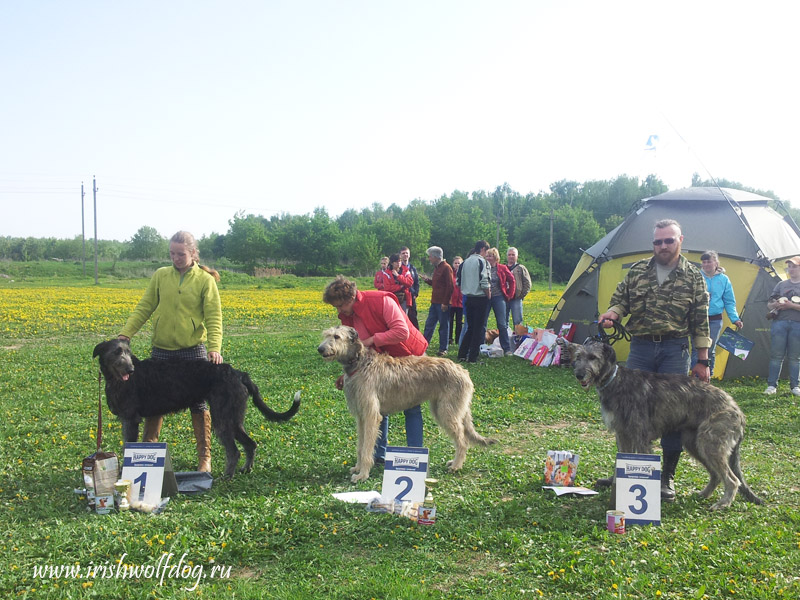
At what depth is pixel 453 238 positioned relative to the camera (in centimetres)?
6969

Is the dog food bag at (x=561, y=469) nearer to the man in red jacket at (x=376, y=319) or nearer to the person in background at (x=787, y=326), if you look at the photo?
the man in red jacket at (x=376, y=319)

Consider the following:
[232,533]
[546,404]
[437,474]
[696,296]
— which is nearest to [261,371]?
[546,404]

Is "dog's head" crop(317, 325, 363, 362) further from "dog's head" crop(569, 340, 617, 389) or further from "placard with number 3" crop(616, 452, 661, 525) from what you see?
"placard with number 3" crop(616, 452, 661, 525)

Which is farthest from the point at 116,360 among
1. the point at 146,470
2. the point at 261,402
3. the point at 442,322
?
the point at 442,322

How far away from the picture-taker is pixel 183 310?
16.7 feet

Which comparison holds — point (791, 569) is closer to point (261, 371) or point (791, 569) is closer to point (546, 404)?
point (546, 404)

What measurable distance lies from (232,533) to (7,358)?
31.2 ft

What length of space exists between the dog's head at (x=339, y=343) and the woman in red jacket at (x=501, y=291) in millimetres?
6518

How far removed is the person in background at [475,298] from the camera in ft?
35.1

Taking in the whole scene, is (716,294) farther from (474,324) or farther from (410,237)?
(410,237)

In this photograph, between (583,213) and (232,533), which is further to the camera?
(583,213)

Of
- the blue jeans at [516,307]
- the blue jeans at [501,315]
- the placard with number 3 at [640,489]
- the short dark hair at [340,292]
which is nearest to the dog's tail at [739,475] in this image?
the placard with number 3 at [640,489]

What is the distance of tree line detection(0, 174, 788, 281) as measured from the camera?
5978 centimetres
